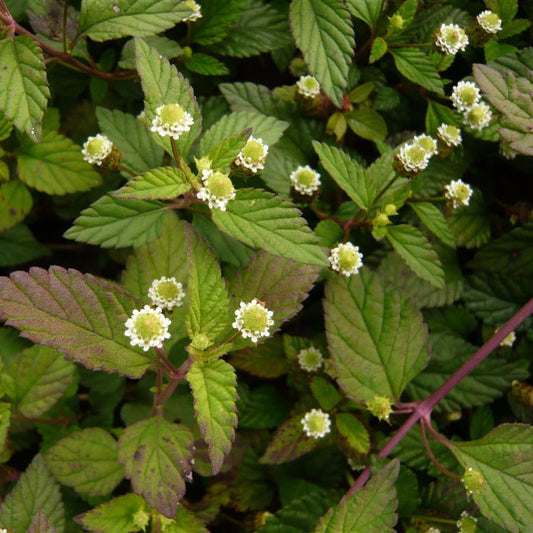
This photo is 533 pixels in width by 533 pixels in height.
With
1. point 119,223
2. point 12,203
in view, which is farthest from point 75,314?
point 12,203

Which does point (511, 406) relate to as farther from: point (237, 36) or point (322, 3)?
point (237, 36)

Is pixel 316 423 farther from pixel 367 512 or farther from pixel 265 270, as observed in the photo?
pixel 265 270

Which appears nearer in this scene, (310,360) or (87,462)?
(87,462)

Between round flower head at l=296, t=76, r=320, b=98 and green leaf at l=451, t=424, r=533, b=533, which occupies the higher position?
round flower head at l=296, t=76, r=320, b=98

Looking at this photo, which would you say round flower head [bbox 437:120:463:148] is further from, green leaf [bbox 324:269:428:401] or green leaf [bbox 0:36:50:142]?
green leaf [bbox 0:36:50:142]

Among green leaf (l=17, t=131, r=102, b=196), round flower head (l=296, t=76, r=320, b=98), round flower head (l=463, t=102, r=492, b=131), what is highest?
round flower head (l=463, t=102, r=492, b=131)

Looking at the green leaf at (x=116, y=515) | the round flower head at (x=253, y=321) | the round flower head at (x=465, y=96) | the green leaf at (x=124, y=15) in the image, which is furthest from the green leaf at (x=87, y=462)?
the round flower head at (x=465, y=96)

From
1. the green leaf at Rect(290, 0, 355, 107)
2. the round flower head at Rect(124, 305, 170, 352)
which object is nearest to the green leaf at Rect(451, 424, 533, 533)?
the round flower head at Rect(124, 305, 170, 352)
